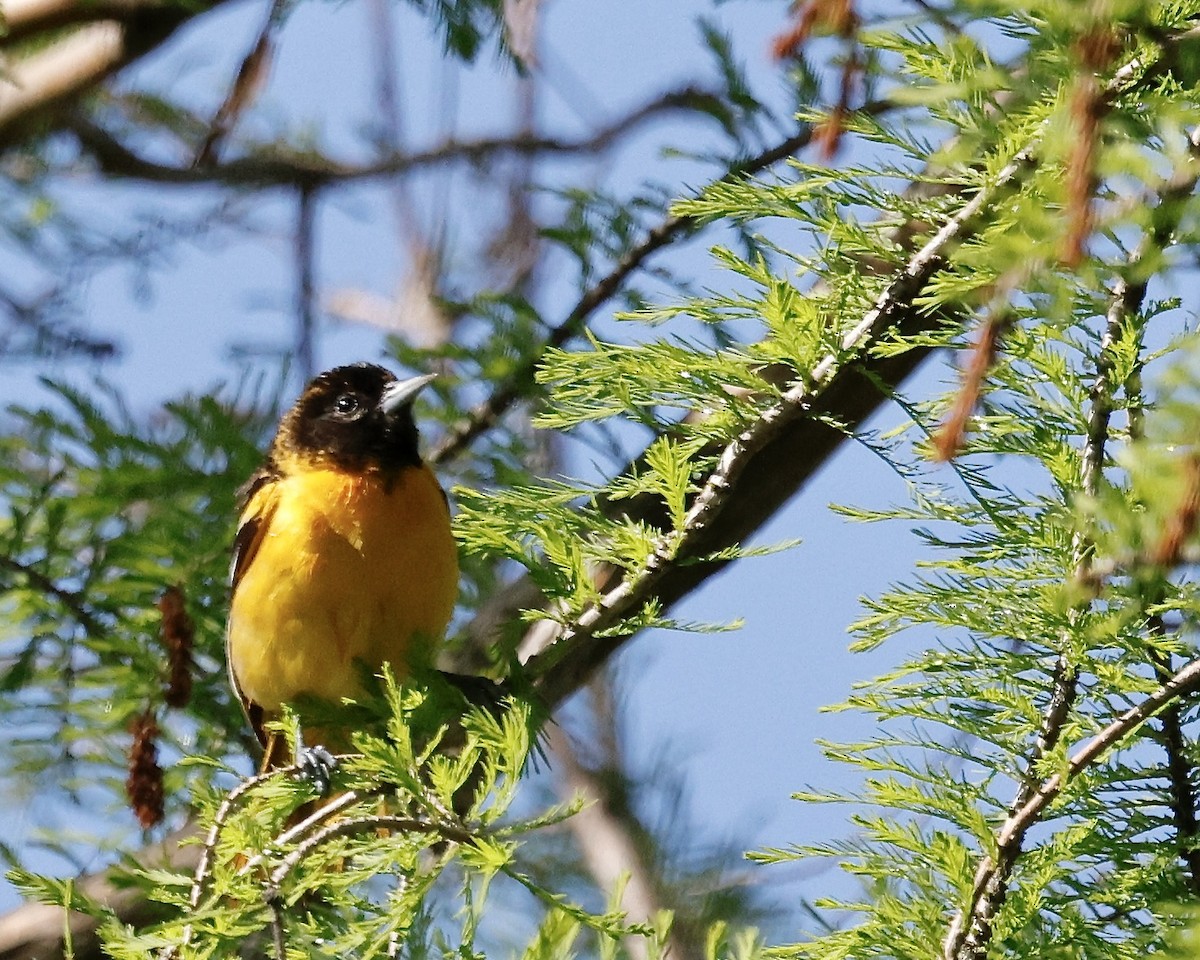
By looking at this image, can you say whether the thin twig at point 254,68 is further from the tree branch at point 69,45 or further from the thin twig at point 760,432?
the thin twig at point 760,432

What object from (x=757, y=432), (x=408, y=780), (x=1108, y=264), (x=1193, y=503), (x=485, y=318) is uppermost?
(x=485, y=318)

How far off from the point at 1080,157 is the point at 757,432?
1117 mm

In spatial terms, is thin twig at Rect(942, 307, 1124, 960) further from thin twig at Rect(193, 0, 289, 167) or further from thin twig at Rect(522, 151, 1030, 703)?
thin twig at Rect(193, 0, 289, 167)

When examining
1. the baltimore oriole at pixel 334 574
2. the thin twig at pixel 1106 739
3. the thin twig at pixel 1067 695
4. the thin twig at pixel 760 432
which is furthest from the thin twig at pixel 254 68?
the thin twig at pixel 1106 739

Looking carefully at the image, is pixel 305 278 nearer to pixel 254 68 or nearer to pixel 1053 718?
pixel 254 68

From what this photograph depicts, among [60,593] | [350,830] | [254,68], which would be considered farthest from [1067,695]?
[60,593]

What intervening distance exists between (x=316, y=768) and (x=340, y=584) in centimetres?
100

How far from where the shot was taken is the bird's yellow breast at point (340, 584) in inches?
144

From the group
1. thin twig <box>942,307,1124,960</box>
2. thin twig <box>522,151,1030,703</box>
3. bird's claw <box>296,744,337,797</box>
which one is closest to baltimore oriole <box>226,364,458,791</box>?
bird's claw <box>296,744,337,797</box>

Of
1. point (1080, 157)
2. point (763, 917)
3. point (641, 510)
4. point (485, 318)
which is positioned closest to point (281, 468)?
point (485, 318)

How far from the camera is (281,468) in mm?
4062

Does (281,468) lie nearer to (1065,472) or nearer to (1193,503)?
(1065,472)

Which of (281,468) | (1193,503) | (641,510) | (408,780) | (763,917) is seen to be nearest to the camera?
(1193,503)

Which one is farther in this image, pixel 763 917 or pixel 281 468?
pixel 763 917
